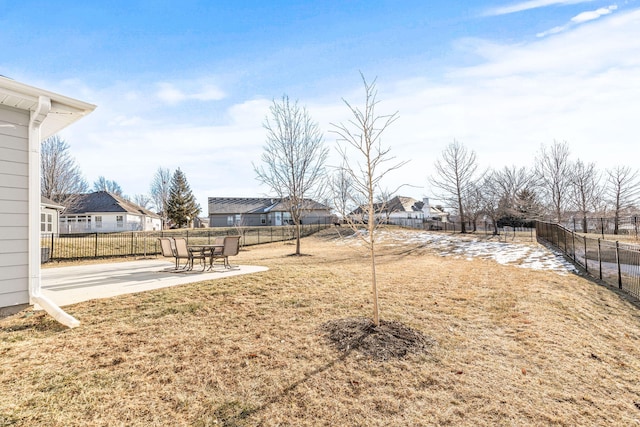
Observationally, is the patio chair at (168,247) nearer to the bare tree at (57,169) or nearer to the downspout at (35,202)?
the downspout at (35,202)

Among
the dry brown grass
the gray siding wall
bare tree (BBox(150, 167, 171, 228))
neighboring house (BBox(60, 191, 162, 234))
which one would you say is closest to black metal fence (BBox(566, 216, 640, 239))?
the dry brown grass

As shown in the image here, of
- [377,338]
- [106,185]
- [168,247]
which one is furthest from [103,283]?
[106,185]

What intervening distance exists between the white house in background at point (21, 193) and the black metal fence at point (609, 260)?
41.2 feet

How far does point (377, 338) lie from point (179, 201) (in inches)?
1643

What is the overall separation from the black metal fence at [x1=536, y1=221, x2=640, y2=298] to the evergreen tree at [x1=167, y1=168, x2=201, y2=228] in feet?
133

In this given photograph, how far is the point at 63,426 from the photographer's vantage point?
8.00ft

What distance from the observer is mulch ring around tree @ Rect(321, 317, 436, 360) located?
4070mm

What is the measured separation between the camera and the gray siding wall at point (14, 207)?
4.43 m

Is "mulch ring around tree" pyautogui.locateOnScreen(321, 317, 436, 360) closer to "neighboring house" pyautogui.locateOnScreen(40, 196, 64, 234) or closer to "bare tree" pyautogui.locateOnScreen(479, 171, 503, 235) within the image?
"neighboring house" pyautogui.locateOnScreen(40, 196, 64, 234)

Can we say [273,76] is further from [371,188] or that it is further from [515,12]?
[371,188]

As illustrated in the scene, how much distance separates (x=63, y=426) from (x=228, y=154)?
53.0 ft

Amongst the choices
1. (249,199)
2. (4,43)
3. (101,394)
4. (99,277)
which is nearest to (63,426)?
(101,394)

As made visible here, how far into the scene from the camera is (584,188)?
2903 cm

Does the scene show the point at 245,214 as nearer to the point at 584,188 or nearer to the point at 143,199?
the point at 143,199
